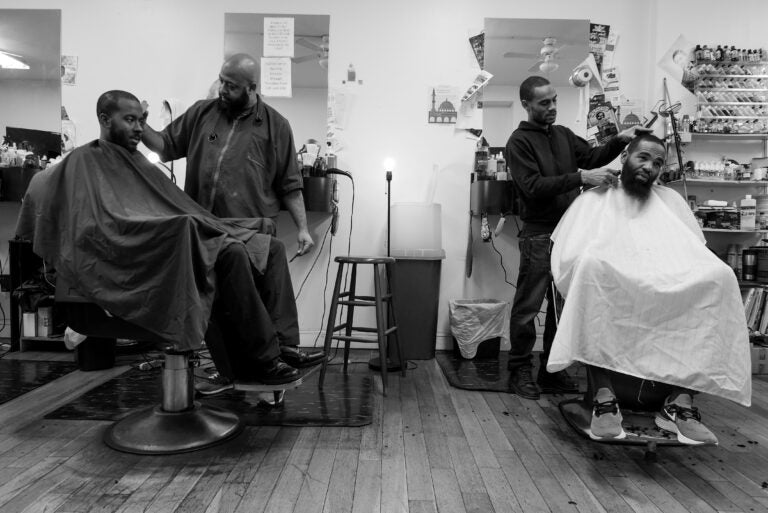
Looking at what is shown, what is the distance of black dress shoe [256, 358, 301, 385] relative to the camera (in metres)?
1.73

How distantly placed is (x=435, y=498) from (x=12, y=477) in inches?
48.6

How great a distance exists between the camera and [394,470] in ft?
5.08

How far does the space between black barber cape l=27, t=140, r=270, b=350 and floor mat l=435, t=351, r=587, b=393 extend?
4.67 ft

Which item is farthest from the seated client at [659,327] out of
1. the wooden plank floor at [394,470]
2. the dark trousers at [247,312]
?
the dark trousers at [247,312]

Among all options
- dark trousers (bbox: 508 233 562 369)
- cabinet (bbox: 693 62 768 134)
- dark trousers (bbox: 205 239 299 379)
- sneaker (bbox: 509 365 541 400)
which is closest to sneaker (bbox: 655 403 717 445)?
sneaker (bbox: 509 365 541 400)

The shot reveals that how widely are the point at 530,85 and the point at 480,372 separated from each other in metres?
1.50

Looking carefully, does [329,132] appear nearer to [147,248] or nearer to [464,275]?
[464,275]

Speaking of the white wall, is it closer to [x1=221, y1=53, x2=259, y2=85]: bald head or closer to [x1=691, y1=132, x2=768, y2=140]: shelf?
[x1=691, y1=132, x2=768, y2=140]: shelf

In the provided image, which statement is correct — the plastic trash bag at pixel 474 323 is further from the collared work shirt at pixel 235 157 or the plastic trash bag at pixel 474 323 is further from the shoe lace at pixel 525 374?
the collared work shirt at pixel 235 157

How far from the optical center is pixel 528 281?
8.07 feet

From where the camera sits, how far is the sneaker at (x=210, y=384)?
2.17 meters

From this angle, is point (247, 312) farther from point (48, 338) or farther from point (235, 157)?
point (48, 338)

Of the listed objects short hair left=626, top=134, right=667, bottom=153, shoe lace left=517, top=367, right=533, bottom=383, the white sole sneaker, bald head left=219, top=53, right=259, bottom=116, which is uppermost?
bald head left=219, top=53, right=259, bottom=116

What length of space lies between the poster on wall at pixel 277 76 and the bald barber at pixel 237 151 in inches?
38.9
